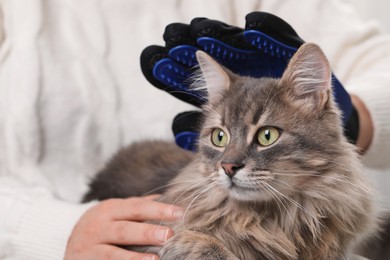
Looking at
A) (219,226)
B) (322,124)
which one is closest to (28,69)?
(219,226)

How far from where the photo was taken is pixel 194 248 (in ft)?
3.15

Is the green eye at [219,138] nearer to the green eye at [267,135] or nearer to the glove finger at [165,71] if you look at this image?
the green eye at [267,135]

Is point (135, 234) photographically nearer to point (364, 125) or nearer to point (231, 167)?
point (231, 167)

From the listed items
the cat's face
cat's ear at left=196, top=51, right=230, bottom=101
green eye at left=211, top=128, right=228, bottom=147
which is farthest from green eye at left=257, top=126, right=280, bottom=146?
cat's ear at left=196, top=51, right=230, bottom=101


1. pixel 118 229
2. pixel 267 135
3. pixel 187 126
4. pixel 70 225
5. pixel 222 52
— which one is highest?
pixel 222 52

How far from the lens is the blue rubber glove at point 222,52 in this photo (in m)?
1.15

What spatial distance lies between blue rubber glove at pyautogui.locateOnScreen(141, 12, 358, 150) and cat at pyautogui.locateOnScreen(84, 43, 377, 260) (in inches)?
3.7

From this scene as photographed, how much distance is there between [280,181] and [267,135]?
0.11m

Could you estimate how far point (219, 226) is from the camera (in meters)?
1.07

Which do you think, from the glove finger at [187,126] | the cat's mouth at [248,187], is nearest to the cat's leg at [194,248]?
the cat's mouth at [248,187]

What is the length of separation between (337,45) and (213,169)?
99 cm

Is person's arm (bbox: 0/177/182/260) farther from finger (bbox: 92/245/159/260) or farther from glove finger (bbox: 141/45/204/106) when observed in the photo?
glove finger (bbox: 141/45/204/106)

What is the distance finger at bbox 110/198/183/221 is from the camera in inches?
45.0

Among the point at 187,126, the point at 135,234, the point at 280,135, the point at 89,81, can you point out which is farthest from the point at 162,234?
the point at 89,81
